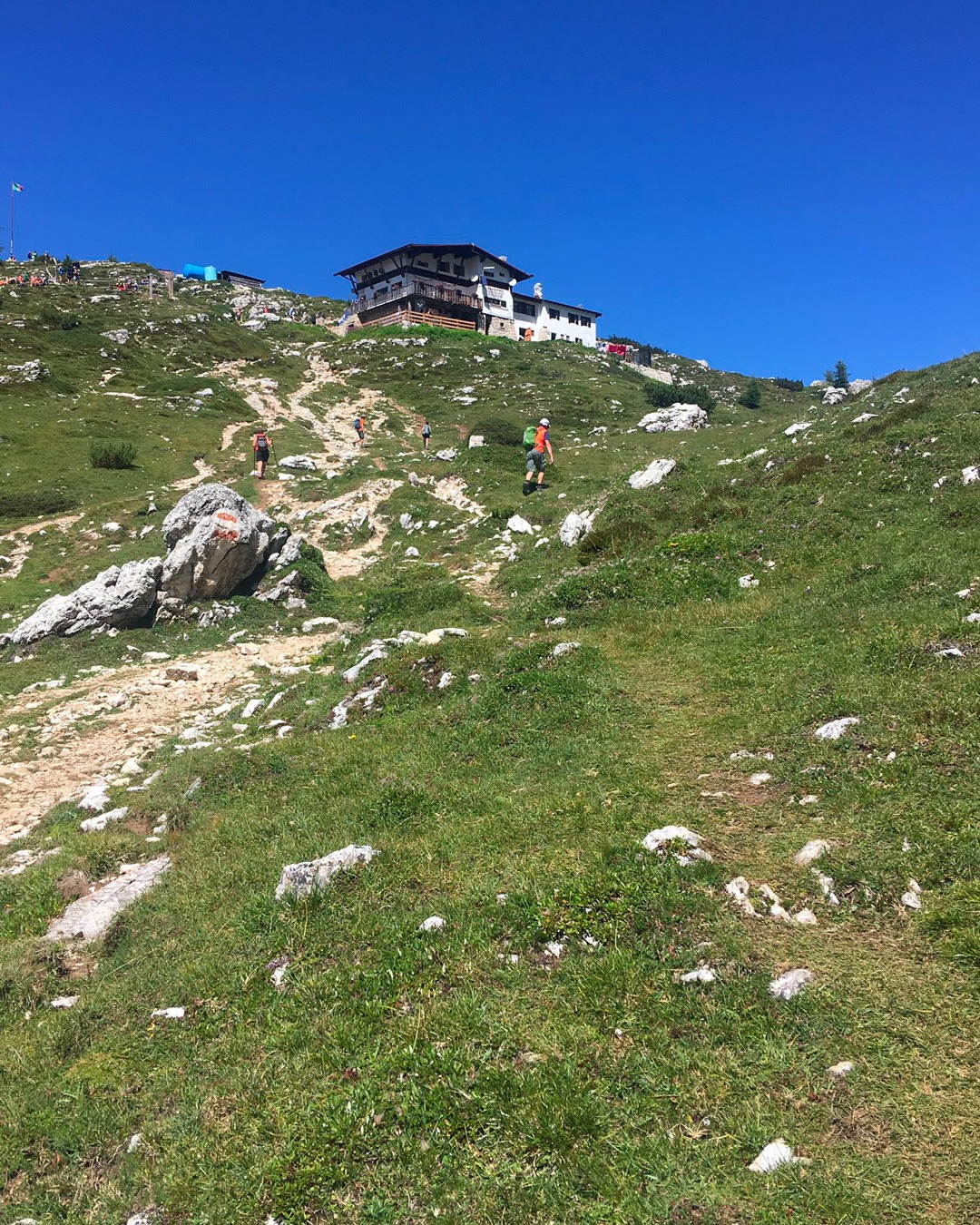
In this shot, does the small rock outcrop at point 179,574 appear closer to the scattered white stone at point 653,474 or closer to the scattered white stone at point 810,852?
the scattered white stone at point 653,474

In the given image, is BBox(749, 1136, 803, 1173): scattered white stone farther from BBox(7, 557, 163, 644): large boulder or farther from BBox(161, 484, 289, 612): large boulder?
BBox(7, 557, 163, 644): large boulder

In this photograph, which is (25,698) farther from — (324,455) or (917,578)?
(324,455)

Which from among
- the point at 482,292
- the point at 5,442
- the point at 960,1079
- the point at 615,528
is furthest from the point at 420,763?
the point at 482,292

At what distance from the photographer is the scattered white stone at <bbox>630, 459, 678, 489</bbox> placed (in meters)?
23.5

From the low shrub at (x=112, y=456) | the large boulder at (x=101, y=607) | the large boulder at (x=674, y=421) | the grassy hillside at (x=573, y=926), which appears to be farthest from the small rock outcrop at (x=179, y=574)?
the large boulder at (x=674, y=421)

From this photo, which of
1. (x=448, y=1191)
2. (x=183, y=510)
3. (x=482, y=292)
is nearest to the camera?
(x=448, y=1191)

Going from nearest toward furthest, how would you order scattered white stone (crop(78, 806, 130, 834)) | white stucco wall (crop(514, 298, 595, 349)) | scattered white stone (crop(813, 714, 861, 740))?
scattered white stone (crop(813, 714, 861, 740)), scattered white stone (crop(78, 806, 130, 834)), white stucco wall (crop(514, 298, 595, 349))

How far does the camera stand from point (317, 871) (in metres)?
7.60

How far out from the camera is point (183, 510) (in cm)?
2331

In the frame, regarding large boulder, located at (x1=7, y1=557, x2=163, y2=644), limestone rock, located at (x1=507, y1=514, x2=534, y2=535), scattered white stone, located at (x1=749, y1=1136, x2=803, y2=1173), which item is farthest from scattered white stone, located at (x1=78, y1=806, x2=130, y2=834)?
limestone rock, located at (x1=507, y1=514, x2=534, y2=535)

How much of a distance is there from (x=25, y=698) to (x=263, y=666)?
558 cm

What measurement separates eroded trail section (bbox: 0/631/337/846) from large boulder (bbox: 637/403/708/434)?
3286cm

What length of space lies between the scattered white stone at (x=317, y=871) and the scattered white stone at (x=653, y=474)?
18.2 metres

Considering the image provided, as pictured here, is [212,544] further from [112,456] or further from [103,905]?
[112,456]
